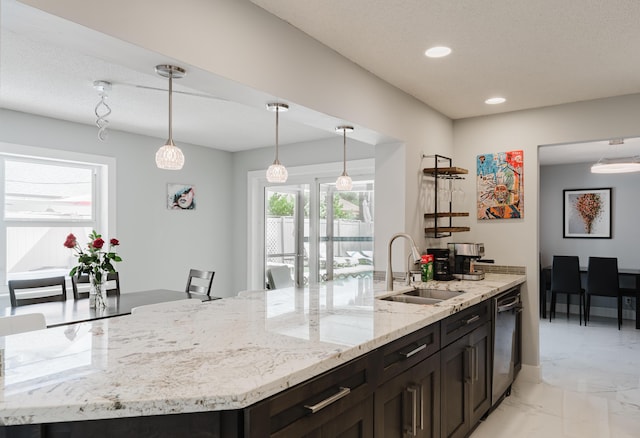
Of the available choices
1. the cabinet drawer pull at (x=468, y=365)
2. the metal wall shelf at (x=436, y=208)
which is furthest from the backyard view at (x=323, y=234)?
the cabinet drawer pull at (x=468, y=365)

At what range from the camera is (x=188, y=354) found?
1424 mm

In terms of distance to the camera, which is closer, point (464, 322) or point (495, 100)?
point (464, 322)

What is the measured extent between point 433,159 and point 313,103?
5.64 feet

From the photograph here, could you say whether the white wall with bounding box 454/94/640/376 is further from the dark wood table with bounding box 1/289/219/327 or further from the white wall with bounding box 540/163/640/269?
the white wall with bounding box 540/163/640/269

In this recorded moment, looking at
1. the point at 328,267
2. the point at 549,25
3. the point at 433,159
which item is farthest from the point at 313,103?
the point at 328,267

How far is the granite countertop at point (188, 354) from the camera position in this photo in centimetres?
107

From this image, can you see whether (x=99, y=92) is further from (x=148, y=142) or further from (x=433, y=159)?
(x=433, y=159)

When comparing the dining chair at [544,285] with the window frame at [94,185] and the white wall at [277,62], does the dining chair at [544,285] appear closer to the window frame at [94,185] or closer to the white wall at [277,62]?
the white wall at [277,62]

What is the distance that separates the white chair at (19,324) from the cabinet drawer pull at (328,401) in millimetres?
1669

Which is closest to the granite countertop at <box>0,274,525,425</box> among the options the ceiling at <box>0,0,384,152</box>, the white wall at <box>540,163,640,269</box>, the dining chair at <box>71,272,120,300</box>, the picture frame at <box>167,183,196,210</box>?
the ceiling at <box>0,0,384,152</box>

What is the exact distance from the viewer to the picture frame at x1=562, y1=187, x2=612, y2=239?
6789mm

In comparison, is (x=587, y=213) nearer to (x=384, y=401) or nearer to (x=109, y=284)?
(x=384, y=401)

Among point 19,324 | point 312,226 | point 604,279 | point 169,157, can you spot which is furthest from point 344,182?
point 604,279

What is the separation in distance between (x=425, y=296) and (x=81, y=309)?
8.17ft
